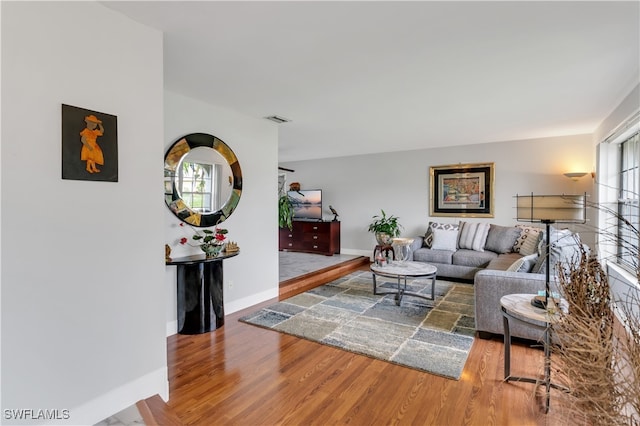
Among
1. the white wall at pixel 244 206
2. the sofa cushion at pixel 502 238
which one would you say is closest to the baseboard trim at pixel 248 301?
the white wall at pixel 244 206

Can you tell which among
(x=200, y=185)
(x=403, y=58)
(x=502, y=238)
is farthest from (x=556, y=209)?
(x=502, y=238)

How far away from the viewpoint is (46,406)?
1.68 meters

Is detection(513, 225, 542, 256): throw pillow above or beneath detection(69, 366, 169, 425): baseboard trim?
above

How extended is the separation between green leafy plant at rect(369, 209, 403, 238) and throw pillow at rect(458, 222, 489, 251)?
48.1 inches

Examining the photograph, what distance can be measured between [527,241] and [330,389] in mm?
4237

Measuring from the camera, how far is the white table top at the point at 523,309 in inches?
80.1

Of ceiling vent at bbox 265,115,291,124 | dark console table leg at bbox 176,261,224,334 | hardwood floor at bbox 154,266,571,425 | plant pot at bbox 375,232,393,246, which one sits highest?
ceiling vent at bbox 265,115,291,124

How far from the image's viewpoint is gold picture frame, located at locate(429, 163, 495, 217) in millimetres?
5996

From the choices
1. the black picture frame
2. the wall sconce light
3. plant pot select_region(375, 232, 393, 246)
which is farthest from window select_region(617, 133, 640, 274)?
the black picture frame

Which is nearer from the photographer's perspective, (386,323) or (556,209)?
(556,209)

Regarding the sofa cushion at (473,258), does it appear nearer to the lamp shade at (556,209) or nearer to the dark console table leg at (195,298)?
the lamp shade at (556,209)

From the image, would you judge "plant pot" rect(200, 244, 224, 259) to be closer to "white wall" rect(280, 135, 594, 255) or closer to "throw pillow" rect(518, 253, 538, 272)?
"throw pillow" rect(518, 253, 538, 272)

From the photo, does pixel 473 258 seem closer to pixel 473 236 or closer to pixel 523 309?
pixel 473 236

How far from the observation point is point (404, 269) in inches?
164
